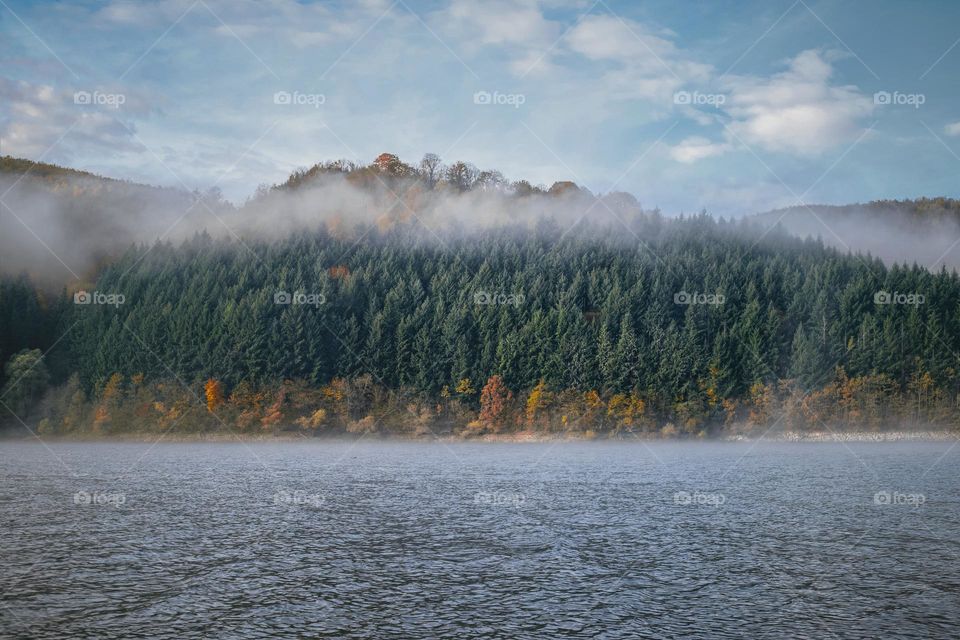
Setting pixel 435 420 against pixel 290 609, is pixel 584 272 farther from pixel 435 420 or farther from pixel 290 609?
pixel 290 609

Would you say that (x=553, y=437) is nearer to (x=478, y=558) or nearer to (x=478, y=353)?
(x=478, y=353)

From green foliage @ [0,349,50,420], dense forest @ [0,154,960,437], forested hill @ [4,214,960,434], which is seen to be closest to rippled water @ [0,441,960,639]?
dense forest @ [0,154,960,437]

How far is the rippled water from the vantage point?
875 inches

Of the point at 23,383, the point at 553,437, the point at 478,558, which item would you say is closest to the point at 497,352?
the point at 553,437

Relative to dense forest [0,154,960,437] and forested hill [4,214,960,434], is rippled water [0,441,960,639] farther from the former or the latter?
→ forested hill [4,214,960,434]

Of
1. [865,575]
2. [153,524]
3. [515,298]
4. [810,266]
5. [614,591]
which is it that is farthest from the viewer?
[810,266]

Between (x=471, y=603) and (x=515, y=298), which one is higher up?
(x=515, y=298)

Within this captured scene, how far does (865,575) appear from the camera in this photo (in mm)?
28156

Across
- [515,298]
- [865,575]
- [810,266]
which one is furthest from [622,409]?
[865,575]

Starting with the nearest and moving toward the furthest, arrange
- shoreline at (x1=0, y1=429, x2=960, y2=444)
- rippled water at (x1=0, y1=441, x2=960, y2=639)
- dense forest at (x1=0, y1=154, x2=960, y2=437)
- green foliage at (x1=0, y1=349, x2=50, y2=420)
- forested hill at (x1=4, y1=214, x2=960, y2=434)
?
rippled water at (x1=0, y1=441, x2=960, y2=639), shoreline at (x1=0, y1=429, x2=960, y2=444), green foliage at (x1=0, y1=349, x2=50, y2=420), dense forest at (x1=0, y1=154, x2=960, y2=437), forested hill at (x1=4, y1=214, x2=960, y2=434)

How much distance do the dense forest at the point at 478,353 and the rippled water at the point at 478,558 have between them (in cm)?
9188

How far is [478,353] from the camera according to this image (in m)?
166

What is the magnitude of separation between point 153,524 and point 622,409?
122369 mm

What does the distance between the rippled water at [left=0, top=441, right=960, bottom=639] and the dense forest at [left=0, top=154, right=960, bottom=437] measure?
91.9 m
